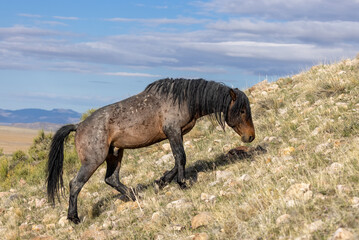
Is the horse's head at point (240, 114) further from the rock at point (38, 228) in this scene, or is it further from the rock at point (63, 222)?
the rock at point (38, 228)

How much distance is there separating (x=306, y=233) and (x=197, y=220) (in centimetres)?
165

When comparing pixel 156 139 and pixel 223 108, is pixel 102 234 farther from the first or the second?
pixel 223 108

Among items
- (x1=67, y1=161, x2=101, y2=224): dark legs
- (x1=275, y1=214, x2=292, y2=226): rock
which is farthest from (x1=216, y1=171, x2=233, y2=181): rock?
(x1=275, y1=214, x2=292, y2=226): rock

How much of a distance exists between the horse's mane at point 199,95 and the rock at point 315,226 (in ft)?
12.2

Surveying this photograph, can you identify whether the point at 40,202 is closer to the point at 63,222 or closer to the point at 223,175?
the point at 63,222

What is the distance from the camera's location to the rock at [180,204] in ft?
20.3

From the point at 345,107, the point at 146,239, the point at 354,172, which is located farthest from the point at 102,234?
the point at 345,107

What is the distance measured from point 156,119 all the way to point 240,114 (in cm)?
158

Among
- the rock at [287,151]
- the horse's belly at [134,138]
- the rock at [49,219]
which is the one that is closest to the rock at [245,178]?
the rock at [287,151]

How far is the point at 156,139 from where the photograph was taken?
759 cm

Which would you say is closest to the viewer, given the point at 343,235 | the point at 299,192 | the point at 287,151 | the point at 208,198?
the point at 343,235

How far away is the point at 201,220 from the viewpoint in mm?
5242

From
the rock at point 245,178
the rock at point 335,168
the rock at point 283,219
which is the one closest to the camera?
the rock at point 283,219

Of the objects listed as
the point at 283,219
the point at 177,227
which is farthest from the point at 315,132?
the point at 283,219
